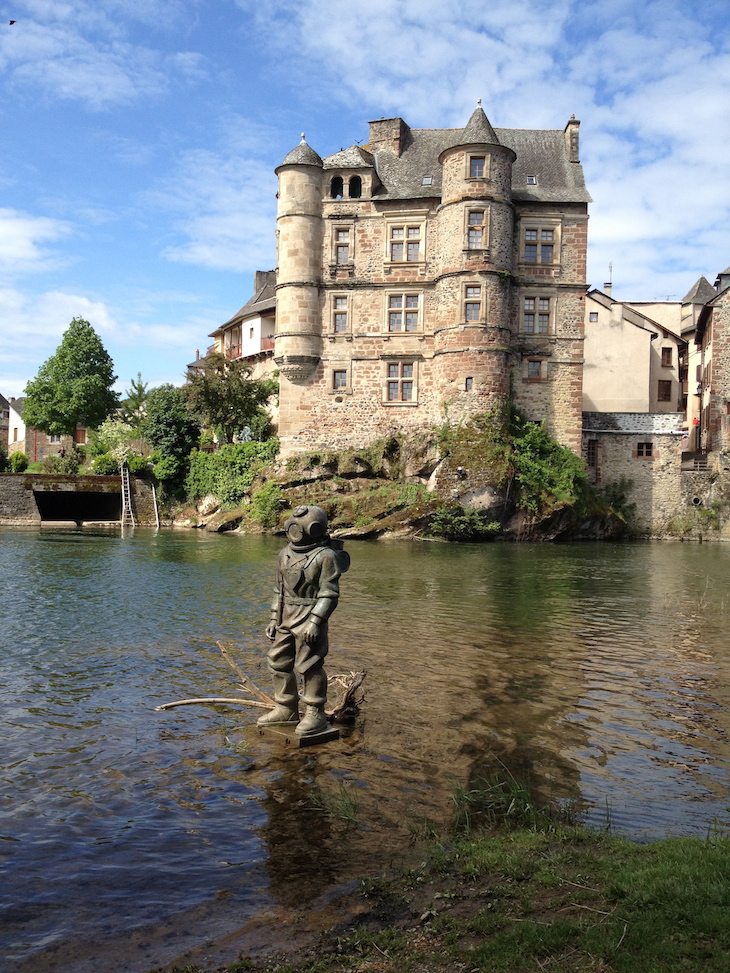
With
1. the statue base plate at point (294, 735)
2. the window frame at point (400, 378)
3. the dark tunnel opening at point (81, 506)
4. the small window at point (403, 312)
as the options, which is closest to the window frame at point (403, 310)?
the small window at point (403, 312)

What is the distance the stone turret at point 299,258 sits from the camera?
136ft

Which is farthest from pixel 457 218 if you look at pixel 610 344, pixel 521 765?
pixel 521 765

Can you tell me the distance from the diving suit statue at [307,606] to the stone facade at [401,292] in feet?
106

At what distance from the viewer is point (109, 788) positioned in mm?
6543

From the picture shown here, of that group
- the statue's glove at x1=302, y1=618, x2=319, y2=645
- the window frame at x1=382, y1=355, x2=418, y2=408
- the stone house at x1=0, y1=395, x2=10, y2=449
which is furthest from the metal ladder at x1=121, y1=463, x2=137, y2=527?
the stone house at x1=0, y1=395, x2=10, y2=449

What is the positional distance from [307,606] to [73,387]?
55.9 metres

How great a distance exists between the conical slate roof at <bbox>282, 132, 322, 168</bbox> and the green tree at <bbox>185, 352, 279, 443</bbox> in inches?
428

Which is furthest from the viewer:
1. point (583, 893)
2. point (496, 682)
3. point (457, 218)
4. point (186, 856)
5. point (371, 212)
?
point (371, 212)

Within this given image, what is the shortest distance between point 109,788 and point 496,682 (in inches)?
202

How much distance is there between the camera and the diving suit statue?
24.5 ft

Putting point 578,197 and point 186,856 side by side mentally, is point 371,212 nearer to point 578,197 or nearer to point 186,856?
point 578,197

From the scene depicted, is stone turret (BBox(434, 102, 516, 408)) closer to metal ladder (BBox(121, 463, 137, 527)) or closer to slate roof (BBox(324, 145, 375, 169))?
slate roof (BBox(324, 145, 375, 169))

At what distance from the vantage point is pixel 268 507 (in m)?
39.1

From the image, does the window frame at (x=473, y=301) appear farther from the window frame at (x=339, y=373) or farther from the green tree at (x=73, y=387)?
the green tree at (x=73, y=387)
